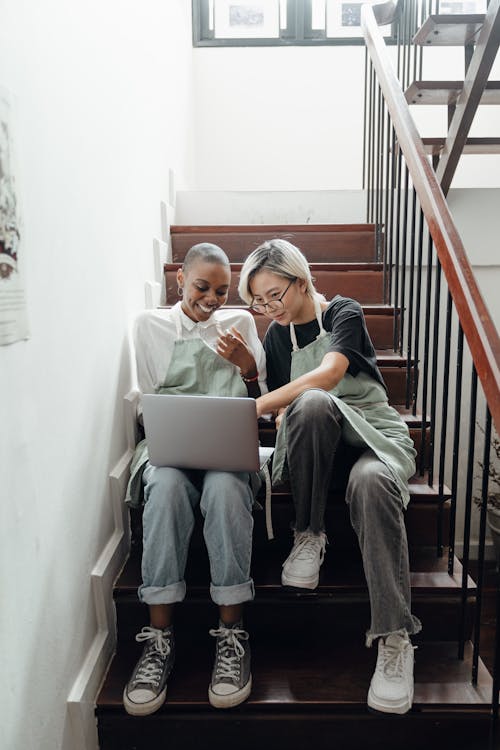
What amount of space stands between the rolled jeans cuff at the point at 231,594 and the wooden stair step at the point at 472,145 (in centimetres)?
211

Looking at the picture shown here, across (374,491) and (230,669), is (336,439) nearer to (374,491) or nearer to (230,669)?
(374,491)

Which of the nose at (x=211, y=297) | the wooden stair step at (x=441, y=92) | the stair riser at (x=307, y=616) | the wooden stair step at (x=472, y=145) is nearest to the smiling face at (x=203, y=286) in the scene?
the nose at (x=211, y=297)

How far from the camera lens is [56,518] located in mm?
1288

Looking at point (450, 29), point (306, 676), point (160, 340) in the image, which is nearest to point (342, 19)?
point (450, 29)

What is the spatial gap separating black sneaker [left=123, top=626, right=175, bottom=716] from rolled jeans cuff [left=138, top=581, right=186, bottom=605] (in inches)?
3.7

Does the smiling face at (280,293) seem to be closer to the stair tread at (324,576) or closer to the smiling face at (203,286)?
the smiling face at (203,286)

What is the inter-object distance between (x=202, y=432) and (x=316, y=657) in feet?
2.20

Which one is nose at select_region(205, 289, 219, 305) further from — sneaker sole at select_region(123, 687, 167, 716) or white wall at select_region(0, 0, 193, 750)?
sneaker sole at select_region(123, 687, 167, 716)

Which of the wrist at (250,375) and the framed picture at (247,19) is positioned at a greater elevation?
the framed picture at (247,19)

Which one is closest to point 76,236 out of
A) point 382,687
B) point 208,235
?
point 382,687

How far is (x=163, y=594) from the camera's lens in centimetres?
146

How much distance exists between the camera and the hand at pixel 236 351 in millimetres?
1776

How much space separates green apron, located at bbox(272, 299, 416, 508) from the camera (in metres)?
1.54

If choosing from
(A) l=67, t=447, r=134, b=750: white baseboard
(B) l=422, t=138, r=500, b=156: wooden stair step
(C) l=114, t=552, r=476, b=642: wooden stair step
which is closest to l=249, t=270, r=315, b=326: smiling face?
(A) l=67, t=447, r=134, b=750: white baseboard
